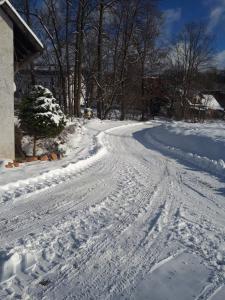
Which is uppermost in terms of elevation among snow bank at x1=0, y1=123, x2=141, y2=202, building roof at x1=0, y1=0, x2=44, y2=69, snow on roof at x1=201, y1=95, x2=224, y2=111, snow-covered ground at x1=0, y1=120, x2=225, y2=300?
building roof at x1=0, y1=0, x2=44, y2=69

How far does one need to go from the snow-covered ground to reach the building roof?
4.26 metres

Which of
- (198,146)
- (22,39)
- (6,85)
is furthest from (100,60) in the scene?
(6,85)

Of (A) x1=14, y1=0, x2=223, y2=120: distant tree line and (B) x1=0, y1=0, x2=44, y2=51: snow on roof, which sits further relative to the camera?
(A) x1=14, y1=0, x2=223, y2=120: distant tree line

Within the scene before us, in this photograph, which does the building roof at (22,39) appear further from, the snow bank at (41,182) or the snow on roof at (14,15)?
the snow bank at (41,182)

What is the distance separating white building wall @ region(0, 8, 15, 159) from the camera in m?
9.55

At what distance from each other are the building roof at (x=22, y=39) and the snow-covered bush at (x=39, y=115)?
56.9 inches

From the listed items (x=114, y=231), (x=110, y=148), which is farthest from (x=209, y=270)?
(x=110, y=148)

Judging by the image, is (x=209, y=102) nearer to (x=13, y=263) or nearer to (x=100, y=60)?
(x=100, y=60)

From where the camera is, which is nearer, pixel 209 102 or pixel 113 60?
pixel 113 60

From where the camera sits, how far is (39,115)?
1026 cm

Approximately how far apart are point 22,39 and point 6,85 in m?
2.29

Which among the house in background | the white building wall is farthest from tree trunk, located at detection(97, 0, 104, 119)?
the white building wall

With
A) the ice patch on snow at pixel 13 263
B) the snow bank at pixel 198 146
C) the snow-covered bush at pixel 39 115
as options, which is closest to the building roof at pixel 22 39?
the snow-covered bush at pixel 39 115

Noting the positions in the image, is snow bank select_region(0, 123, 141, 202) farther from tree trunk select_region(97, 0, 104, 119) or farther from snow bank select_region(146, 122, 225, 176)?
tree trunk select_region(97, 0, 104, 119)
